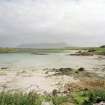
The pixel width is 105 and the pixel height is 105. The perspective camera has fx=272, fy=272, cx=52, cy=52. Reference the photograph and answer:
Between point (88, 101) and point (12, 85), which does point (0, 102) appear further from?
point (12, 85)

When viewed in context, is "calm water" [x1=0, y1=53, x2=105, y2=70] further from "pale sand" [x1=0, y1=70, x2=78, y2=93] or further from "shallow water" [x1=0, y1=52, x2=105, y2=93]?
"pale sand" [x1=0, y1=70, x2=78, y2=93]

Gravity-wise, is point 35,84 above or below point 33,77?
above

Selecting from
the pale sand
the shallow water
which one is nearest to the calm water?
the shallow water

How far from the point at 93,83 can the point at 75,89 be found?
152 inches

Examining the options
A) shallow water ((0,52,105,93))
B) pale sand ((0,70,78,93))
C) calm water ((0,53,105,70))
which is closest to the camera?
pale sand ((0,70,78,93))

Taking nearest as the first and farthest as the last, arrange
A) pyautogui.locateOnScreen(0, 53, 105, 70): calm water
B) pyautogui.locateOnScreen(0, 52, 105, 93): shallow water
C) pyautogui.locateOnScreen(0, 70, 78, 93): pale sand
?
1. pyautogui.locateOnScreen(0, 70, 78, 93): pale sand
2. pyautogui.locateOnScreen(0, 52, 105, 93): shallow water
3. pyautogui.locateOnScreen(0, 53, 105, 70): calm water

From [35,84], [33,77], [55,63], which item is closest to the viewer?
[35,84]

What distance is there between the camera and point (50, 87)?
23484mm

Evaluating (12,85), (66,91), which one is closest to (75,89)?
(66,91)

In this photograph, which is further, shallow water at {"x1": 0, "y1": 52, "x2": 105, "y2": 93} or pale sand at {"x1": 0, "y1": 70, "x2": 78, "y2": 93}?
shallow water at {"x1": 0, "y1": 52, "x2": 105, "y2": 93}

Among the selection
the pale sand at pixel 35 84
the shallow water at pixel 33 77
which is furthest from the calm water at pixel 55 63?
the pale sand at pixel 35 84

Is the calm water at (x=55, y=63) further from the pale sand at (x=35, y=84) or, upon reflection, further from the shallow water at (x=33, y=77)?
the pale sand at (x=35, y=84)

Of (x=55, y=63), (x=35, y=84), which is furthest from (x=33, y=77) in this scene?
(x=55, y=63)

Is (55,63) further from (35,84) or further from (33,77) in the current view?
(35,84)
